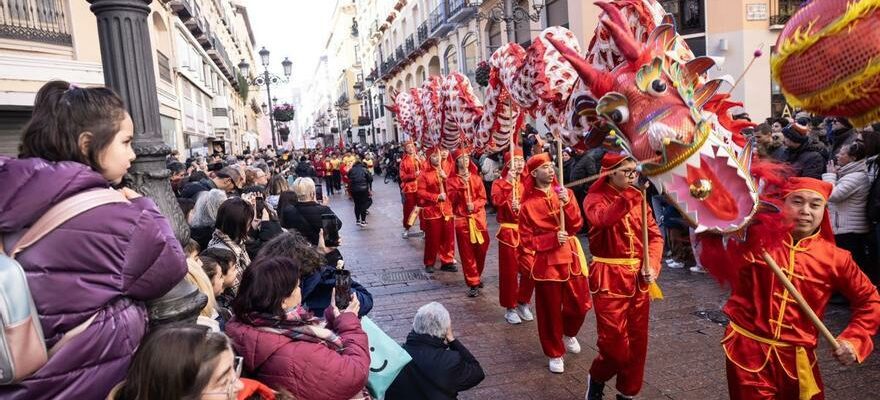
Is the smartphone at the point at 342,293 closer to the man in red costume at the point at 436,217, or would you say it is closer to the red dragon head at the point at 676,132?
the red dragon head at the point at 676,132

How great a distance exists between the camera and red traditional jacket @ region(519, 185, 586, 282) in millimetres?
4891

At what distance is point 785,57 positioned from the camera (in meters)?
2.07

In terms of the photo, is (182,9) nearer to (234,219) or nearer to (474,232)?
(474,232)

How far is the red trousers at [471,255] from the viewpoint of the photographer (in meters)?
7.28

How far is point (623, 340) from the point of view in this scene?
3.89m

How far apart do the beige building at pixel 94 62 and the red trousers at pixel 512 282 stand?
893 centimetres

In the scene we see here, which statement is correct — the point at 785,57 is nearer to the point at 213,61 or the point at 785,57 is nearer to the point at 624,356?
the point at 624,356

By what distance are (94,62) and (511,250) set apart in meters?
9.38

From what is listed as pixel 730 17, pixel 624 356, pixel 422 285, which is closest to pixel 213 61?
pixel 730 17

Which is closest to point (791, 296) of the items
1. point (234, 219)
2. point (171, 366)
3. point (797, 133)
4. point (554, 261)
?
point (554, 261)

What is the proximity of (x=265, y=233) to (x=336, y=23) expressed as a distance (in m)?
72.5

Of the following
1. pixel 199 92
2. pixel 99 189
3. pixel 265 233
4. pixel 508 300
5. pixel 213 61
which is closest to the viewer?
pixel 99 189

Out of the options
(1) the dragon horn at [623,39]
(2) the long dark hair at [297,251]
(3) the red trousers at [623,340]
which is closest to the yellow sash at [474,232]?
(3) the red trousers at [623,340]

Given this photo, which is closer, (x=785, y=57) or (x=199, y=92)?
(x=785, y=57)
